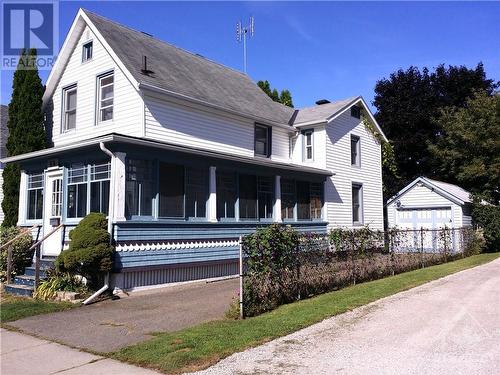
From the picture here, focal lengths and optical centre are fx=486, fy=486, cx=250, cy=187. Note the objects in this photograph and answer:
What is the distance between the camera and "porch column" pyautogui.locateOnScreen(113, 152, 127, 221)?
12.6 metres

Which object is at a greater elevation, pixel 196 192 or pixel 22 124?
pixel 22 124

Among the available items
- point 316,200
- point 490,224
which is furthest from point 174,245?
point 490,224

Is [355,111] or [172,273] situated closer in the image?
[172,273]

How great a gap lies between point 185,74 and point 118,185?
747 centimetres

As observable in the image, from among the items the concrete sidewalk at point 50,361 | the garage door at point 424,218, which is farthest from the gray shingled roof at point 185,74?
the garage door at point 424,218

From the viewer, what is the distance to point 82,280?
41.9 feet

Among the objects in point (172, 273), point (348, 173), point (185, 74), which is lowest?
point (172, 273)

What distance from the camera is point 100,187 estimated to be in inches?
543

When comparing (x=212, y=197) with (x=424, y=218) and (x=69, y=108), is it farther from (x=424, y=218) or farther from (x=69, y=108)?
(x=424, y=218)

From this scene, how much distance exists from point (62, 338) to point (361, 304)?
5806mm

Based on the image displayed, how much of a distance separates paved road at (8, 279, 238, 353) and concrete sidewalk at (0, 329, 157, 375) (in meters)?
0.32

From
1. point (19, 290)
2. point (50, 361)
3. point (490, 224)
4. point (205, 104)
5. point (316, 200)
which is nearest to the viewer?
point (50, 361)

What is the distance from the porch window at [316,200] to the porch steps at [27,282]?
10964mm

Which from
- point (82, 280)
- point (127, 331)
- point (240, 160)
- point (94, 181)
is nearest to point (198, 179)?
point (240, 160)
